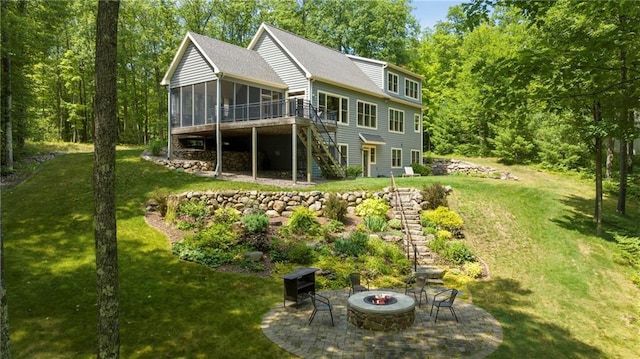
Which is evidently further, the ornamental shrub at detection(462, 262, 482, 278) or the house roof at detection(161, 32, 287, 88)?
the house roof at detection(161, 32, 287, 88)

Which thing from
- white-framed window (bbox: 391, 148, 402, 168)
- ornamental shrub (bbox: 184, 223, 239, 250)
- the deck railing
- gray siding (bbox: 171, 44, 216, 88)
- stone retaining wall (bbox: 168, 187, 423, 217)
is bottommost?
ornamental shrub (bbox: 184, 223, 239, 250)

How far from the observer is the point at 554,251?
47.8ft

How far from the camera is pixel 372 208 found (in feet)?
56.1

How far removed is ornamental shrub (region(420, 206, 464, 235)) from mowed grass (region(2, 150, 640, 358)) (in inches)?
27.9

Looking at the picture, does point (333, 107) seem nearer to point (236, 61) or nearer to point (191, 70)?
point (236, 61)

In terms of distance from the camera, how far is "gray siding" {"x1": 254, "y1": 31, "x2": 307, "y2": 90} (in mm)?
23417

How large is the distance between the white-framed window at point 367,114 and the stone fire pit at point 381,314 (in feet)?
60.2

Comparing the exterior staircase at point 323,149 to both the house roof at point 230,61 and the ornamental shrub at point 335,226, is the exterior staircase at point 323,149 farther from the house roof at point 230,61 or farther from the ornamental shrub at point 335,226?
the ornamental shrub at point 335,226

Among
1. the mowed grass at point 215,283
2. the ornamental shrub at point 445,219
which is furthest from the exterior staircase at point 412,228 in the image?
the mowed grass at point 215,283

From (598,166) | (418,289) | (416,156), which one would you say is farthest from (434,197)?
(416,156)

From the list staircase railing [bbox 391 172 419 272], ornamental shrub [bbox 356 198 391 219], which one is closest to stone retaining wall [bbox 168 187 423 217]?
ornamental shrub [bbox 356 198 391 219]

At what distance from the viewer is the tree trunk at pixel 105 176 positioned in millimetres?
5195

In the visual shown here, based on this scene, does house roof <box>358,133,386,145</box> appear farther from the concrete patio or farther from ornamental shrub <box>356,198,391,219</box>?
the concrete patio

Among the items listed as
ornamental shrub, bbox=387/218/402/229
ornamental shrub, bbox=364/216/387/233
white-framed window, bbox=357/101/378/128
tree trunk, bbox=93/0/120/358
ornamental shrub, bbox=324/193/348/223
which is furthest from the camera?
white-framed window, bbox=357/101/378/128
